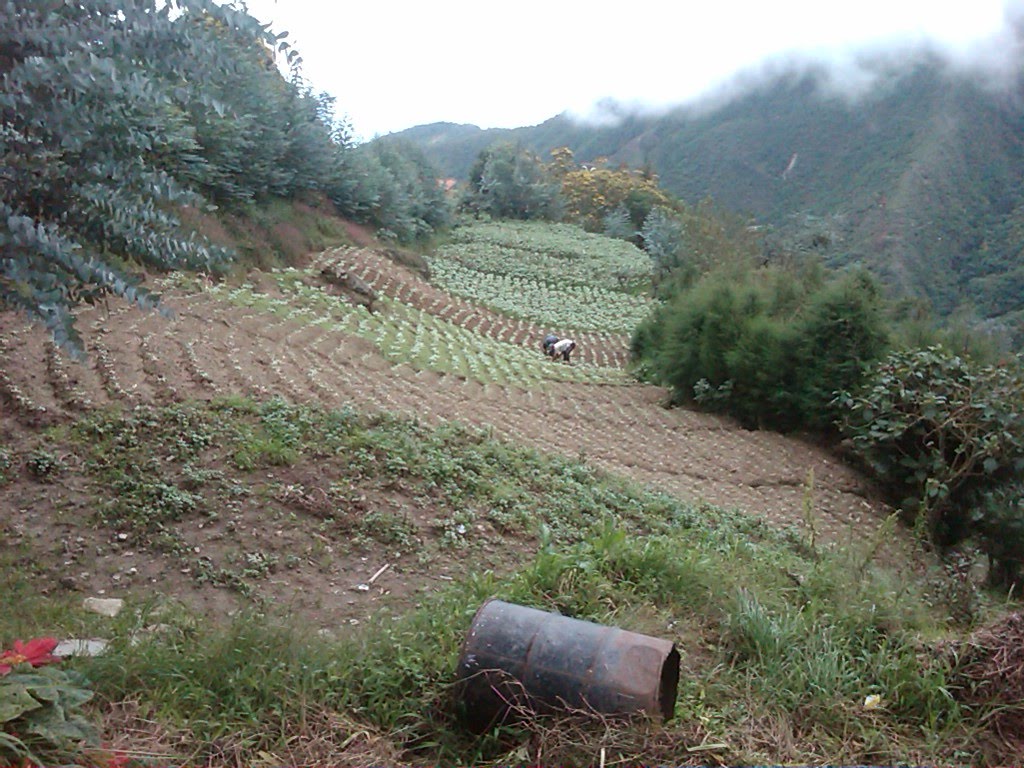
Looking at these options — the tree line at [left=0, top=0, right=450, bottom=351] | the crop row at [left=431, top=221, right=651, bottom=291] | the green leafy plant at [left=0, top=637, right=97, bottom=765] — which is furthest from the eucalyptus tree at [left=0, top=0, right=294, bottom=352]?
the crop row at [left=431, top=221, right=651, bottom=291]

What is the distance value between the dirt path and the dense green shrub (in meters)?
0.80

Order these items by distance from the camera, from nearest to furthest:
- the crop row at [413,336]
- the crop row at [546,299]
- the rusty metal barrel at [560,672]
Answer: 1. the rusty metal barrel at [560,672]
2. the crop row at [413,336]
3. the crop row at [546,299]

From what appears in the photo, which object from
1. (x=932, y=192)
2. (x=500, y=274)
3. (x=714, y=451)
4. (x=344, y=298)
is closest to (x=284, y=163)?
(x=344, y=298)

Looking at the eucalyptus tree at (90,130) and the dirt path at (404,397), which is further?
the dirt path at (404,397)

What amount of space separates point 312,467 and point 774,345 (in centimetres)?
965

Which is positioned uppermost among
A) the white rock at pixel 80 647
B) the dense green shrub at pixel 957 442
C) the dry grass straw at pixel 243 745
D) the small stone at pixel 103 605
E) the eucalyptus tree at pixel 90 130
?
the eucalyptus tree at pixel 90 130

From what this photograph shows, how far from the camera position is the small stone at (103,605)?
3.93 meters

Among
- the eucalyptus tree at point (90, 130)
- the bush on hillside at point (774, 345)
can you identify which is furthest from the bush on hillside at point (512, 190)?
the eucalyptus tree at point (90, 130)

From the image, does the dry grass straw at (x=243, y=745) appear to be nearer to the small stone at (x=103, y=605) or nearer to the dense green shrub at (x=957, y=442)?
the small stone at (x=103, y=605)

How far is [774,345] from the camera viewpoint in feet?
44.2

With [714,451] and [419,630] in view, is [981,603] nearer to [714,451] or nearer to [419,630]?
[419,630]

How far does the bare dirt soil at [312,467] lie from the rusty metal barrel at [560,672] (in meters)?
1.30

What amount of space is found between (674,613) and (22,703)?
2.54 meters

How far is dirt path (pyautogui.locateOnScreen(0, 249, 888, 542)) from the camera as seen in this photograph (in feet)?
23.2
